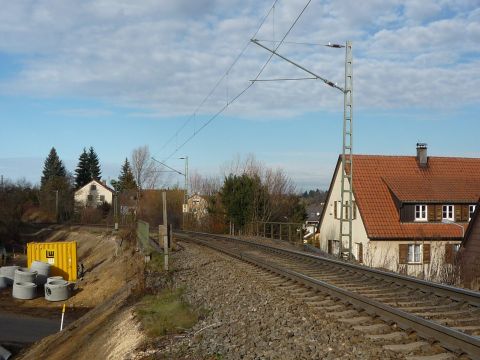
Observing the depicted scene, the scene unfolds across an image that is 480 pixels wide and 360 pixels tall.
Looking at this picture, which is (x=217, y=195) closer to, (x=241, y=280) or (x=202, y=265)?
(x=202, y=265)

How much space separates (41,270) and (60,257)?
6.34 ft

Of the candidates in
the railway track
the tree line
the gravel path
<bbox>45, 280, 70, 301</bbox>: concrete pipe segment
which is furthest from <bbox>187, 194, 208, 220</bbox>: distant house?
the gravel path

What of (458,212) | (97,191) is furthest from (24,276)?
(97,191)

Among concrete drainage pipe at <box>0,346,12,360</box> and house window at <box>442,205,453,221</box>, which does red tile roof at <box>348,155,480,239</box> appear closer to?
house window at <box>442,205,453,221</box>

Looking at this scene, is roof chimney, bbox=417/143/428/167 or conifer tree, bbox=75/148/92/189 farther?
conifer tree, bbox=75/148/92/189

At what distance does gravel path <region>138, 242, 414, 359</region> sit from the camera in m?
7.09

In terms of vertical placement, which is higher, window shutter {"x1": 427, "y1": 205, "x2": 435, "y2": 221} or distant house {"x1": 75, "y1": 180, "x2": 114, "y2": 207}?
distant house {"x1": 75, "y1": 180, "x2": 114, "y2": 207}

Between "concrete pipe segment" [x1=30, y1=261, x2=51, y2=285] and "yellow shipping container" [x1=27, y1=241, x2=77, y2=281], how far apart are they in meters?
0.84

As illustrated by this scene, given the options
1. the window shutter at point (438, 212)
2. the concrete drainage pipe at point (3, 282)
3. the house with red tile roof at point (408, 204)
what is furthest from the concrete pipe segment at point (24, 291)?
the window shutter at point (438, 212)

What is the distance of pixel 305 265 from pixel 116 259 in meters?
19.8

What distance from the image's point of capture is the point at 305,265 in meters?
17.2

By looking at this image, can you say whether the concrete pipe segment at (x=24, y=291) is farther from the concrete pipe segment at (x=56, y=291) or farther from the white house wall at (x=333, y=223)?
the white house wall at (x=333, y=223)

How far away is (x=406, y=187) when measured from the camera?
136 ft

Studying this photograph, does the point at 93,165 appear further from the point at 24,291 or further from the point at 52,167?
the point at 24,291
